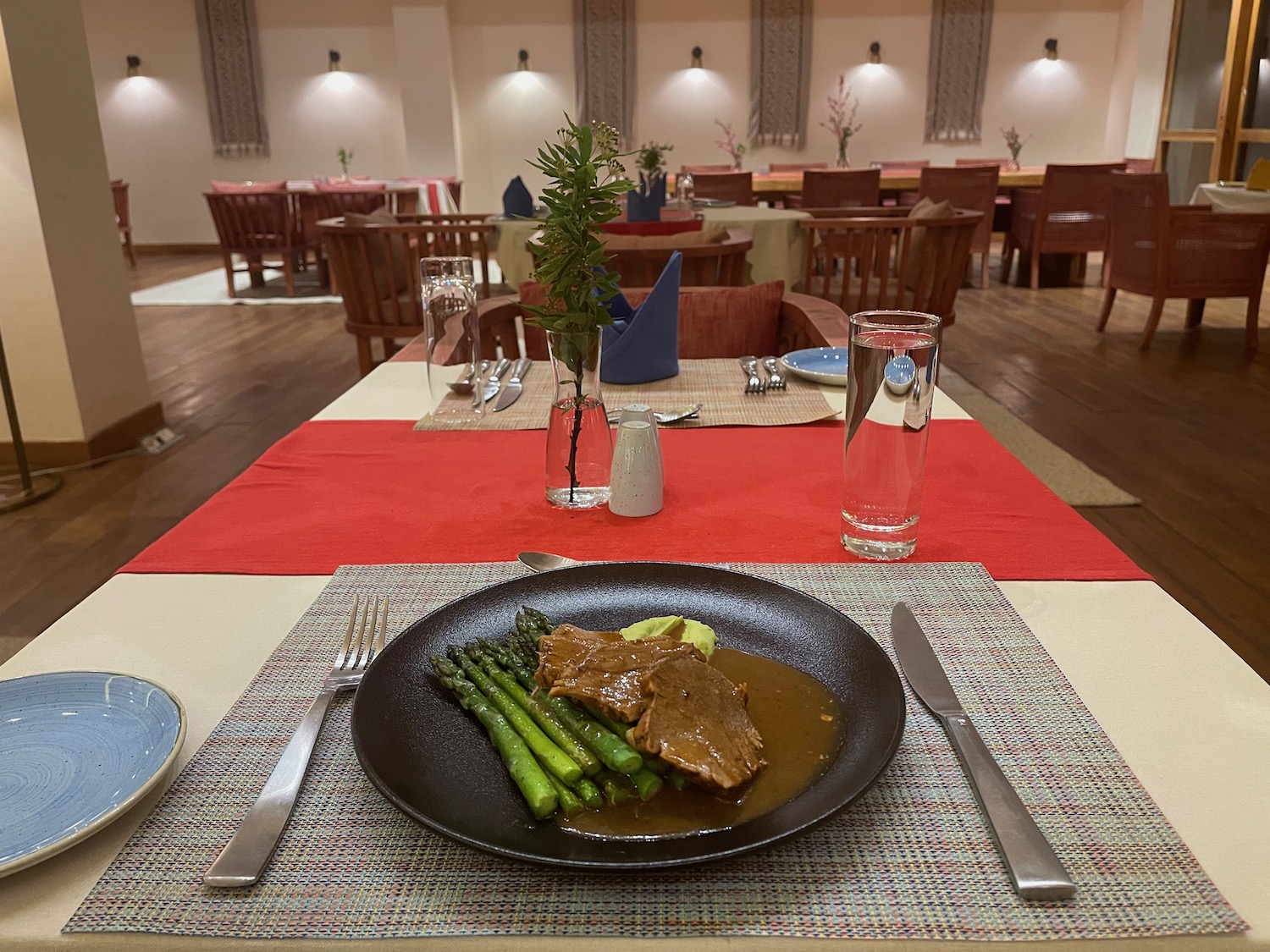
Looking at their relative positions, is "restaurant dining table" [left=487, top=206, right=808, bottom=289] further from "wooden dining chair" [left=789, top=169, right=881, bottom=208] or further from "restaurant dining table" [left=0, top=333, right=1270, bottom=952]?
"restaurant dining table" [left=0, top=333, right=1270, bottom=952]

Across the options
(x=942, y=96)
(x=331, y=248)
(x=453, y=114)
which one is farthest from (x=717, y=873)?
(x=942, y=96)

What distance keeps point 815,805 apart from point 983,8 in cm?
1098

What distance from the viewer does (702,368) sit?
5.37ft

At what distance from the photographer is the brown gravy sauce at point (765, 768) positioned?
19.8 inches

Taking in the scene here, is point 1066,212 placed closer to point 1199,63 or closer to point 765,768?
point 1199,63

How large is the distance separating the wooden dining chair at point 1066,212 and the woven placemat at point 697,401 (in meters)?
5.95

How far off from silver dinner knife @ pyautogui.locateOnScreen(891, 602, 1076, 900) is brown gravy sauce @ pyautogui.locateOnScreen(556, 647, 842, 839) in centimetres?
8

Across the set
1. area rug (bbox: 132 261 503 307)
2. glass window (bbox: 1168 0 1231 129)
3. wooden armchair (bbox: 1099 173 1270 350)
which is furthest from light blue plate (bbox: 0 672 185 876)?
glass window (bbox: 1168 0 1231 129)

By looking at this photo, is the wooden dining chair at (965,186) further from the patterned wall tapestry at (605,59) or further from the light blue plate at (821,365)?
the light blue plate at (821,365)

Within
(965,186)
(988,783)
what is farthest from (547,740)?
(965,186)

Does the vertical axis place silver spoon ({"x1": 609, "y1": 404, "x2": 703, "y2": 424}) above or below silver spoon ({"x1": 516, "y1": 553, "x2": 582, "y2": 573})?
above

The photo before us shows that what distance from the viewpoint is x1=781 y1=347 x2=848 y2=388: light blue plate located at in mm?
1454

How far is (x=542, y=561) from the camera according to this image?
86 centimetres

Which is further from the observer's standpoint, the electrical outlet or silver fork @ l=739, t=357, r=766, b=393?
the electrical outlet
